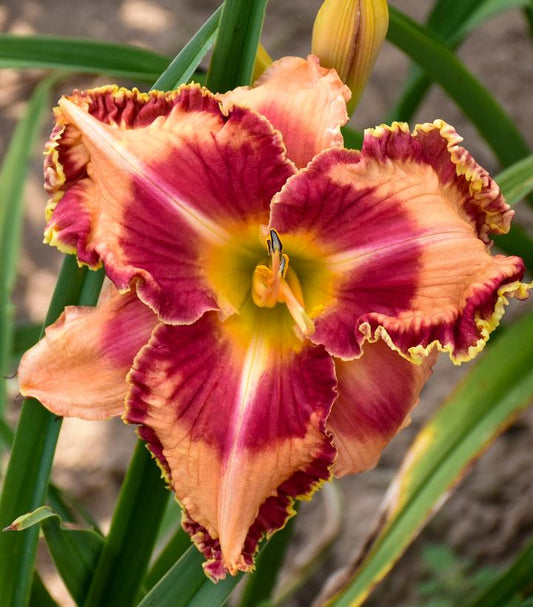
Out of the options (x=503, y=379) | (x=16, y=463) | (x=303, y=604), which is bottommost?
(x=303, y=604)

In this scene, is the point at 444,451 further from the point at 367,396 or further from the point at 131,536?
the point at 131,536

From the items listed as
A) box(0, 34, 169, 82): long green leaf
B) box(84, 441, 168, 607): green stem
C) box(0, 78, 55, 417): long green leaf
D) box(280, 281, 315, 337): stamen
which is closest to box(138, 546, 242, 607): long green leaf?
box(84, 441, 168, 607): green stem

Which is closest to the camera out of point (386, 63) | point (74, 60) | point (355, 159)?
point (355, 159)

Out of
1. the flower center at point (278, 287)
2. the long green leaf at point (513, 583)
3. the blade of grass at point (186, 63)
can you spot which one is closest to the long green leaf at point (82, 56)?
the blade of grass at point (186, 63)

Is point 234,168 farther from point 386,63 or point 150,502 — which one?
point 386,63

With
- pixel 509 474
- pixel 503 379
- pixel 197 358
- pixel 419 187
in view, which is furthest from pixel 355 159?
pixel 509 474

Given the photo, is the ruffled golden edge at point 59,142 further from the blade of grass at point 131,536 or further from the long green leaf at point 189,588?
the long green leaf at point 189,588
